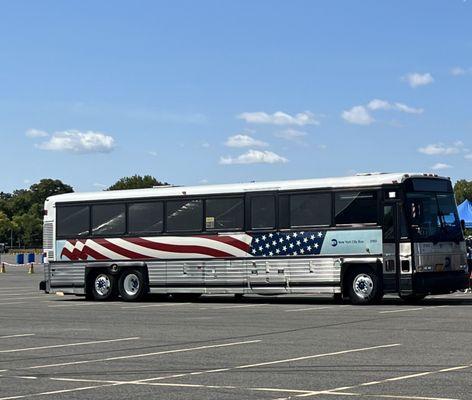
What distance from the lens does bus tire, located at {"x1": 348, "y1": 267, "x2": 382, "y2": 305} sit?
81.0 feet

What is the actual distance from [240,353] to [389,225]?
451 inches

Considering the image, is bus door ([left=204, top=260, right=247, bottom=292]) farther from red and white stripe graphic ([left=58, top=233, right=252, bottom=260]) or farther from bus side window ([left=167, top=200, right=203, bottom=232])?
bus side window ([left=167, top=200, right=203, bottom=232])

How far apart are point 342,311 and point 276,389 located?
12688 mm

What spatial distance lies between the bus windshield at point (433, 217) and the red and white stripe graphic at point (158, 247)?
475 centimetres

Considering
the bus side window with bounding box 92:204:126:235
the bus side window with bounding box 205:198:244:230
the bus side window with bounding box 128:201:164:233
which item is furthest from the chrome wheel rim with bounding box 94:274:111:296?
the bus side window with bounding box 205:198:244:230

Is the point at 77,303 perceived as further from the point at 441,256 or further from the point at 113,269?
the point at 441,256

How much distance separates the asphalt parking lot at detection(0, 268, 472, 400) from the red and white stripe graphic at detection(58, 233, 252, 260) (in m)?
2.97

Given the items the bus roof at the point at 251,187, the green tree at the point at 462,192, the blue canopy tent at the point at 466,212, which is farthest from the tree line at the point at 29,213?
the bus roof at the point at 251,187

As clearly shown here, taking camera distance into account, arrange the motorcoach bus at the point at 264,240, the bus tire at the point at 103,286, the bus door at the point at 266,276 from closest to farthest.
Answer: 1. the motorcoach bus at the point at 264,240
2. the bus door at the point at 266,276
3. the bus tire at the point at 103,286

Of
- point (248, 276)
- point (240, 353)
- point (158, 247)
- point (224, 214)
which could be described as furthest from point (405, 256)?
point (240, 353)

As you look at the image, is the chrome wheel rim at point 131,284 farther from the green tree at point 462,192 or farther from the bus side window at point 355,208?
the green tree at point 462,192

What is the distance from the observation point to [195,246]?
27906 millimetres

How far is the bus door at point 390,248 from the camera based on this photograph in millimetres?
24344

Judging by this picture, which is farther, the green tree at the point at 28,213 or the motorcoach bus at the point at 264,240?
the green tree at the point at 28,213
